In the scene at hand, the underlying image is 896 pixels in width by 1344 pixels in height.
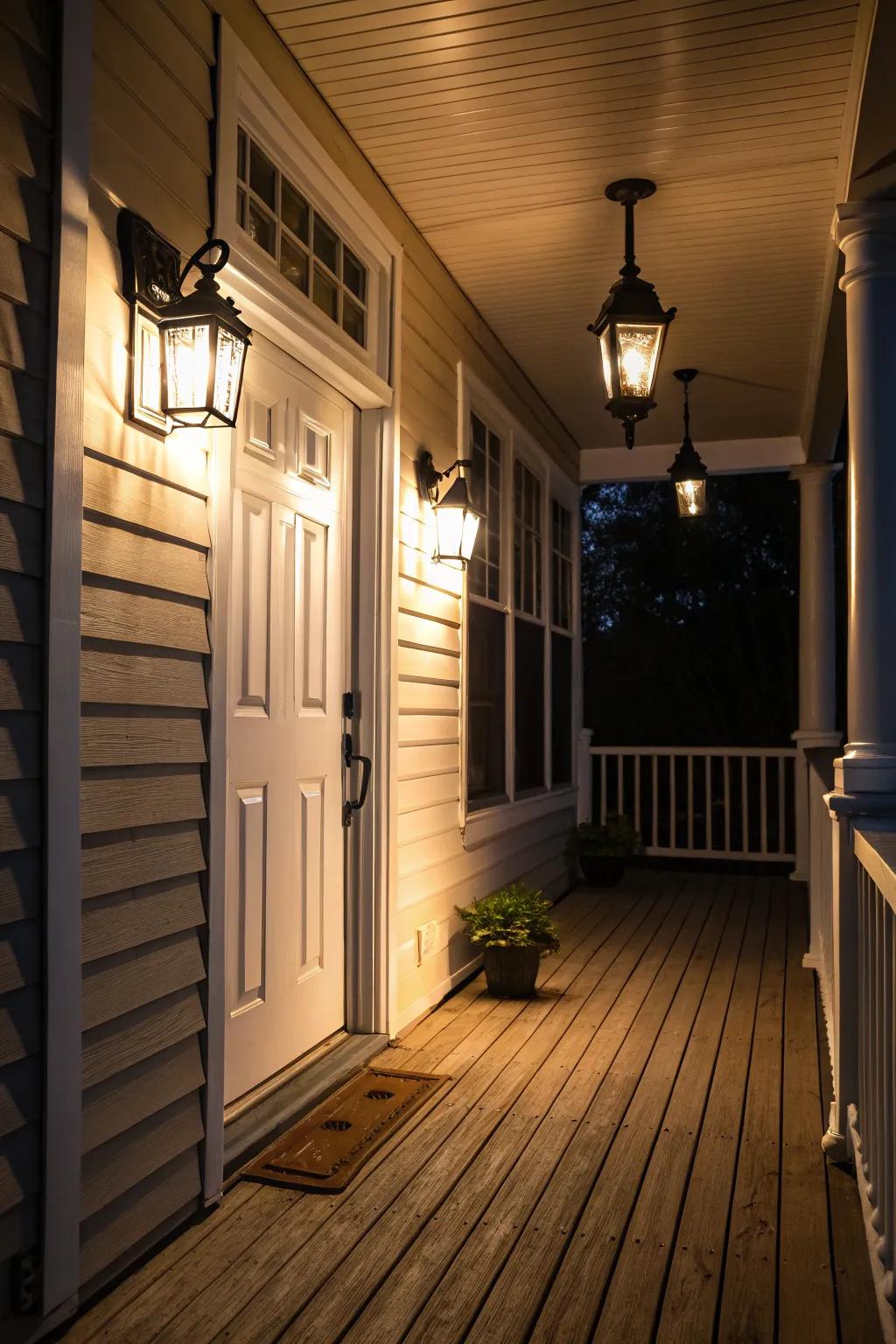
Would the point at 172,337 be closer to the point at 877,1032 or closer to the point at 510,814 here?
the point at 877,1032

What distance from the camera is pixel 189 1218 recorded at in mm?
2504

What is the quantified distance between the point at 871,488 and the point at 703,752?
5568mm

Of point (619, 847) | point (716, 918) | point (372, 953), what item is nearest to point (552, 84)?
point (372, 953)

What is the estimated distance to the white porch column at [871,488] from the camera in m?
2.95

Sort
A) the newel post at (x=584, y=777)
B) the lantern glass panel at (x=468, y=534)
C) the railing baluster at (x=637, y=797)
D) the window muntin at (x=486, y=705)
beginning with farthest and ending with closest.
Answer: the railing baluster at (x=637, y=797) → the newel post at (x=584, y=777) → the window muntin at (x=486, y=705) → the lantern glass panel at (x=468, y=534)

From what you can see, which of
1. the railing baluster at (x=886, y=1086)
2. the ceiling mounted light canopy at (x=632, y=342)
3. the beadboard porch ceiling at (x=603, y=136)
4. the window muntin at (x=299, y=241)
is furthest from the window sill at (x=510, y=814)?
the railing baluster at (x=886, y=1086)

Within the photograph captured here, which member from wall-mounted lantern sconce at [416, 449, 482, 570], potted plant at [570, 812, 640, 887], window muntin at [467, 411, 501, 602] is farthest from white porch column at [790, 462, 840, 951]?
wall-mounted lantern sconce at [416, 449, 482, 570]

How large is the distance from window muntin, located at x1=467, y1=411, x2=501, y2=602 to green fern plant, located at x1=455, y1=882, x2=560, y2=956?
148cm

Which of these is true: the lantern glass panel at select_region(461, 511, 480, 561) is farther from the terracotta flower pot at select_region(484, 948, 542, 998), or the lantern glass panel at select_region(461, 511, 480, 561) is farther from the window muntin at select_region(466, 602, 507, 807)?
the terracotta flower pot at select_region(484, 948, 542, 998)

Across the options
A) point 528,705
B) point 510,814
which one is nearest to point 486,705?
point 510,814

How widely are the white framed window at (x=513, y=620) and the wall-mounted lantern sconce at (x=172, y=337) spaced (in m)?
2.57

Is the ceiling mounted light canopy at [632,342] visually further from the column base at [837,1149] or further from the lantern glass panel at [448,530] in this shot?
the column base at [837,1149]

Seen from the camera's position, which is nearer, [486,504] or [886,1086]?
[886,1086]

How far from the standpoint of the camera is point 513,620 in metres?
5.91
